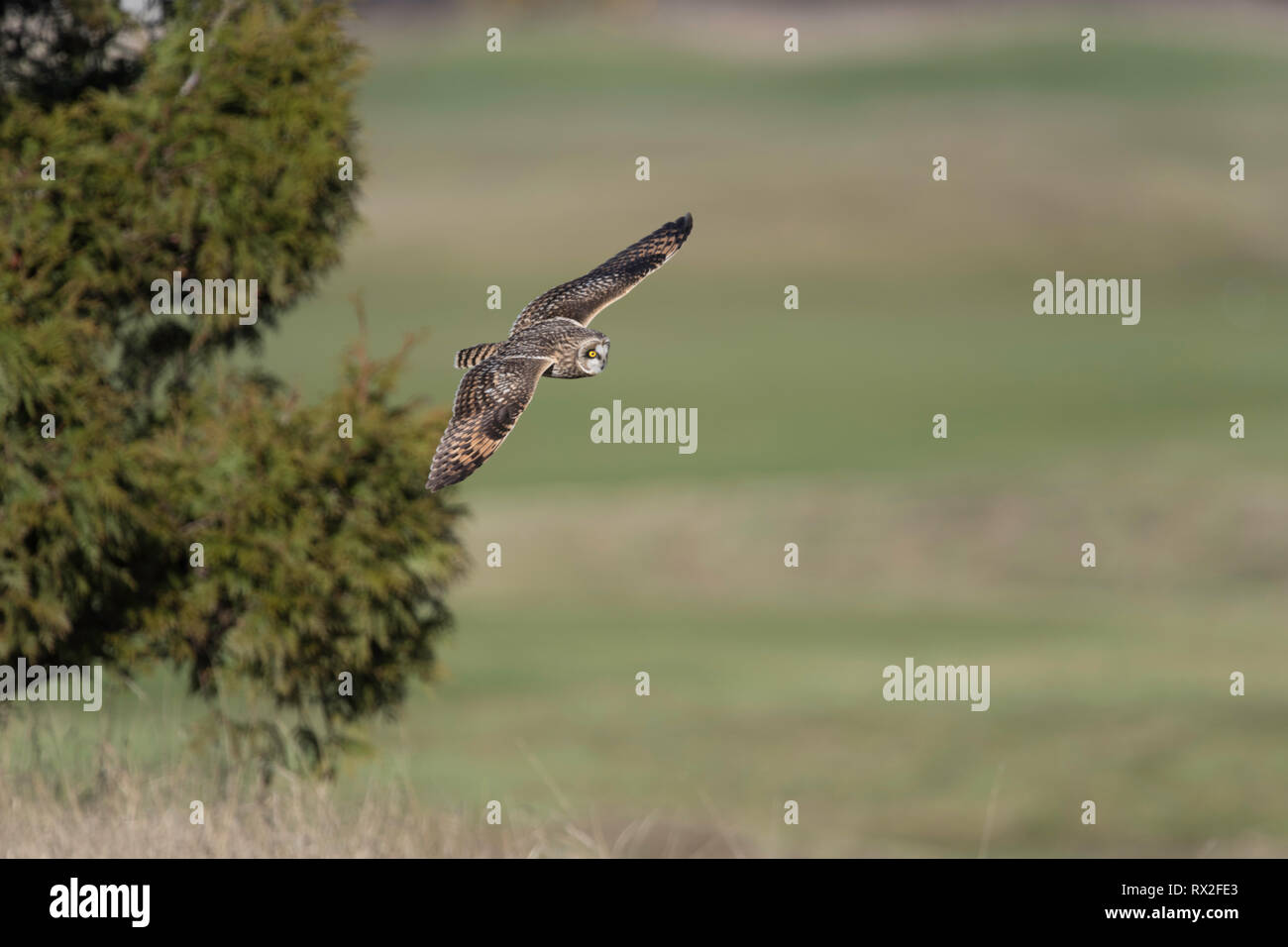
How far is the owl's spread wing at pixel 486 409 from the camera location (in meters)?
6.53

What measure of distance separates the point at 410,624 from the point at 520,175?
98.7m

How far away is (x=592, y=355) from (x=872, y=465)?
48323 millimetres

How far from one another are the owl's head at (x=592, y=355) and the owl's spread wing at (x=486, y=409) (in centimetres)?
17

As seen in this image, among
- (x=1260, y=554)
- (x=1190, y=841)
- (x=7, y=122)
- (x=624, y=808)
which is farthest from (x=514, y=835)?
(x=1260, y=554)

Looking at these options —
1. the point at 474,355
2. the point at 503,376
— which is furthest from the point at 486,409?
the point at 474,355

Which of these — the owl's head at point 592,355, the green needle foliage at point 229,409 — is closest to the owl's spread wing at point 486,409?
the owl's head at point 592,355

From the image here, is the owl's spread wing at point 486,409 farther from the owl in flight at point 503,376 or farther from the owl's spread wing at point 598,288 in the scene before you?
the owl's spread wing at point 598,288

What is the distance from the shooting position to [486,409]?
6.66 metres

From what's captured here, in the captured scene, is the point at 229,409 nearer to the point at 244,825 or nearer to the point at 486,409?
the point at 244,825

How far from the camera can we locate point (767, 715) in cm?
3034

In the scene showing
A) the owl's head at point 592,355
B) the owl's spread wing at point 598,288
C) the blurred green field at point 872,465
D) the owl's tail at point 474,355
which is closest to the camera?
the owl's head at point 592,355

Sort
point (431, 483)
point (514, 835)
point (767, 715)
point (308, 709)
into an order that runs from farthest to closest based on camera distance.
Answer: point (767, 715)
point (308, 709)
point (514, 835)
point (431, 483)

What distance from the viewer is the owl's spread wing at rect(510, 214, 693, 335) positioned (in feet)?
24.8

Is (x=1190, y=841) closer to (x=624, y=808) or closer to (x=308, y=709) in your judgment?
(x=624, y=808)
